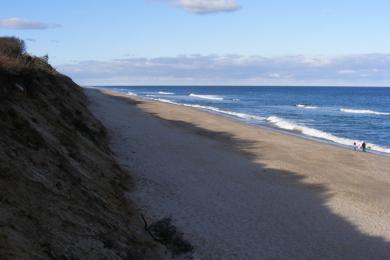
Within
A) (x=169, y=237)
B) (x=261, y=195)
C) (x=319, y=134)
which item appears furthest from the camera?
(x=319, y=134)

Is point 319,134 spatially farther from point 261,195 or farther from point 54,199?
point 54,199

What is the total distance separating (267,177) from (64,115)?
7693 millimetres

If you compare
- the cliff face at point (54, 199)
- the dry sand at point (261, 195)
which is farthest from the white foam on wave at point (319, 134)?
the cliff face at point (54, 199)

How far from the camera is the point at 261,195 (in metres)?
A: 16.9

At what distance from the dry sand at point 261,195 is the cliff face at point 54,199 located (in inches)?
64.9

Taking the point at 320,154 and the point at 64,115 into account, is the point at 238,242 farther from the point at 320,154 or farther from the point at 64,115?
the point at 320,154

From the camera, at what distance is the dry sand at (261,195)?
12.5 meters

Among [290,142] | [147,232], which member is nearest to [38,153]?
[147,232]

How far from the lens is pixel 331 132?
44062 mm

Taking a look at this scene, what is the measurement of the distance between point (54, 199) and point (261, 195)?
8916 millimetres

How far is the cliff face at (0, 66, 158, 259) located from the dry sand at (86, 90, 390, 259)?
1.65 metres

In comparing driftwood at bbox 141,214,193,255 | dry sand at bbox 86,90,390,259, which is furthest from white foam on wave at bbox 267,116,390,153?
driftwood at bbox 141,214,193,255

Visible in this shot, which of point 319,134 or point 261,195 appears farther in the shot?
point 319,134

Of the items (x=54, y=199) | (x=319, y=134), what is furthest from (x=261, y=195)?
(x=319, y=134)
